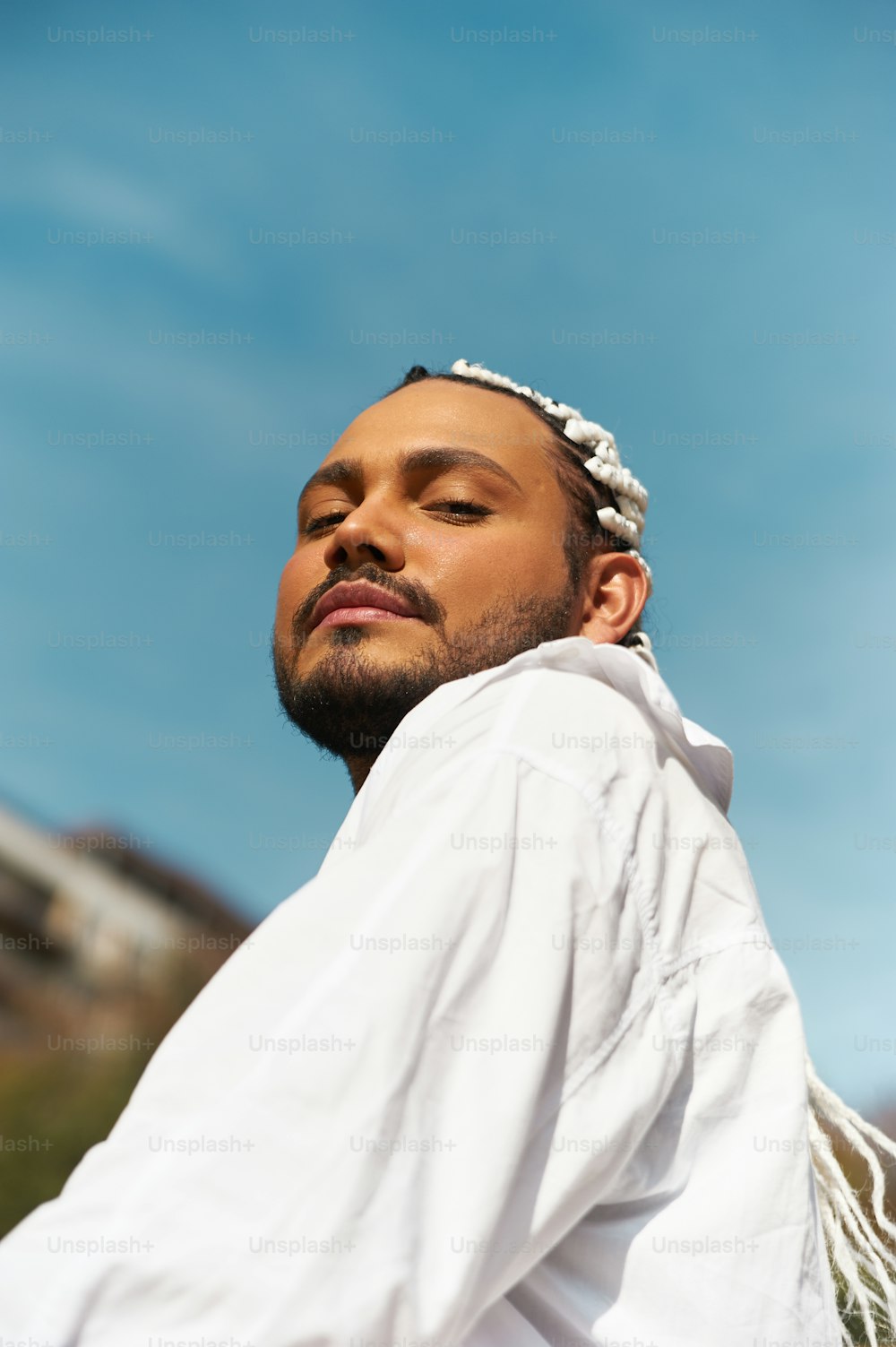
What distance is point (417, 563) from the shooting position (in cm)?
222

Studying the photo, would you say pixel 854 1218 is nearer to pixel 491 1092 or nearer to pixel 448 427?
pixel 491 1092

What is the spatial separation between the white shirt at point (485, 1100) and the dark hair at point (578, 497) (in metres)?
1.06

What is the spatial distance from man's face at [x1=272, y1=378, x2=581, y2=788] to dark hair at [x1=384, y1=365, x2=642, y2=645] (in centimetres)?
5

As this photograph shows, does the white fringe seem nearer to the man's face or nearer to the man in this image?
the man

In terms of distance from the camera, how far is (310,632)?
228 cm

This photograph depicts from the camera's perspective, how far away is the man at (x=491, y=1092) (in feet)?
3.16

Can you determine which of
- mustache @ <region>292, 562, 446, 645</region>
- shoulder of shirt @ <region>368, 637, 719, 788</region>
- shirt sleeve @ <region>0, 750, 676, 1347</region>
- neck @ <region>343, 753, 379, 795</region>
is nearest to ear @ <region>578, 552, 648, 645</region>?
mustache @ <region>292, 562, 446, 645</region>

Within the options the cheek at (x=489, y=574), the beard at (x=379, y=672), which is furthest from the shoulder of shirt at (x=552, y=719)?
the cheek at (x=489, y=574)

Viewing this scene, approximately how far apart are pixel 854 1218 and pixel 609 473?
1.70m

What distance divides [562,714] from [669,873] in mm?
223

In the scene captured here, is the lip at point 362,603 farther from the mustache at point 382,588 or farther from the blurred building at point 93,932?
the blurred building at point 93,932

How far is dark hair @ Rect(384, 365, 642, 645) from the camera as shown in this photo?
258 cm

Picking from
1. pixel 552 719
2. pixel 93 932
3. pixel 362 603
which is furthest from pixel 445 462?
pixel 93 932

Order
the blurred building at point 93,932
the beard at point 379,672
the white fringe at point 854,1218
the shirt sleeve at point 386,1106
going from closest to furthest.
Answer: the shirt sleeve at point 386,1106 → the white fringe at point 854,1218 → the beard at point 379,672 → the blurred building at point 93,932
